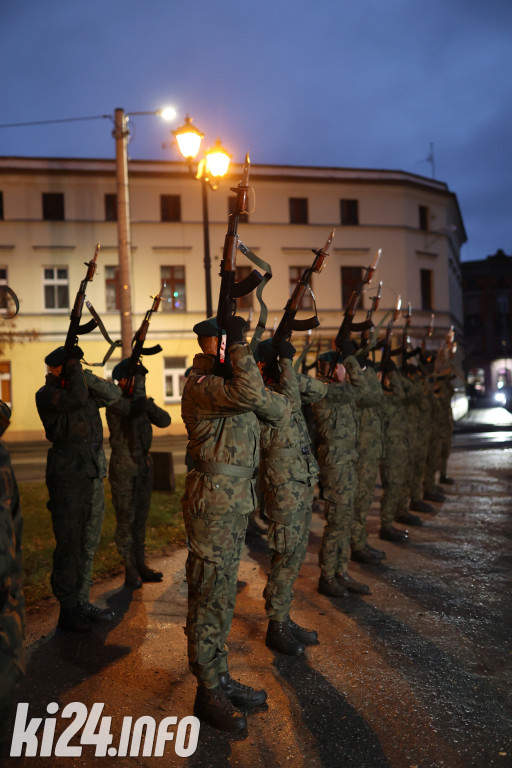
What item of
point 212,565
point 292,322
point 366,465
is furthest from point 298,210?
point 212,565

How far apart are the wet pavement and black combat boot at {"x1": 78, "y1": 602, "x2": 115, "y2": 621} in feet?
0.30

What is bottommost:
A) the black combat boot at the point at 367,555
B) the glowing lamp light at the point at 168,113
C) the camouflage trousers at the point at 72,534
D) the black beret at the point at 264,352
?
the black combat boot at the point at 367,555

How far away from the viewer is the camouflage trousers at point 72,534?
4707mm

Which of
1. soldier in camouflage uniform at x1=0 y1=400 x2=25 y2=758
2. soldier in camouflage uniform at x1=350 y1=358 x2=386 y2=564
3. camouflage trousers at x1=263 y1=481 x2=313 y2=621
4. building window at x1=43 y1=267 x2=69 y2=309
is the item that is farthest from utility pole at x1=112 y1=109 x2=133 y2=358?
building window at x1=43 y1=267 x2=69 y2=309

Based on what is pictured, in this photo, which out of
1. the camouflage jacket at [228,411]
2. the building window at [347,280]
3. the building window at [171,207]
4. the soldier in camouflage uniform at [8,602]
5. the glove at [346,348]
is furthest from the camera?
the building window at [347,280]

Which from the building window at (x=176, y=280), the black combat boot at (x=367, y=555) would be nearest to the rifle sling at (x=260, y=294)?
the black combat boot at (x=367, y=555)

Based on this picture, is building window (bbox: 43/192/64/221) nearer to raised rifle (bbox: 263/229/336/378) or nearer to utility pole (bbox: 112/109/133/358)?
utility pole (bbox: 112/109/133/358)

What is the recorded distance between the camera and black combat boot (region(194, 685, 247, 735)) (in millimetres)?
3277

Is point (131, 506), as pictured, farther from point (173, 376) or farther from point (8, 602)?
point (173, 376)

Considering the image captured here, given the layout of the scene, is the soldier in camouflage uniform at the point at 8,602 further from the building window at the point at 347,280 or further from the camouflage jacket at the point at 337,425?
the building window at the point at 347,280

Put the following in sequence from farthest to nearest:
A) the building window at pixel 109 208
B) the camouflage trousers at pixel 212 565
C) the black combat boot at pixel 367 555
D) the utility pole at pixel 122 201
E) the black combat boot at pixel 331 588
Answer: the building window at pixel 109 208 → the utility pole at pixel 122 201 → the black combat boot at pixel 367 555 → the black combat boot at pixel 331 588 → the camouflage trousers at pixel 212 565

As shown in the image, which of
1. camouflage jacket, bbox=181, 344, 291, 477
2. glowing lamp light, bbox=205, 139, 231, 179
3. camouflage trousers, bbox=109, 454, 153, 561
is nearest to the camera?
camouflage jacket, bbox=181, 344, 291, 477

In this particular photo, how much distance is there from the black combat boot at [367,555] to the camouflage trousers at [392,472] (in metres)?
1.08

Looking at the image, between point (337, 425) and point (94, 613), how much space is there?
247 cm
